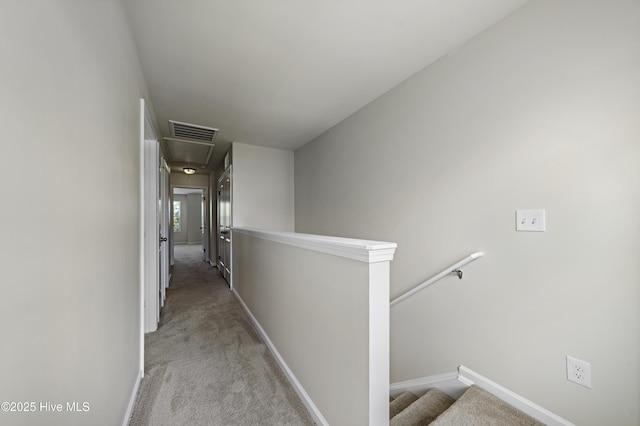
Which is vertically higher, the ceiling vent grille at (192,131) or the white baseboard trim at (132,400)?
the ceiling vent grille at (192,131)

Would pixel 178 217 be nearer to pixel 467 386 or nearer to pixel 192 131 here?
pixel 192 131

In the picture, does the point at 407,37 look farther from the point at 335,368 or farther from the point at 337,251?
the point at 335,368

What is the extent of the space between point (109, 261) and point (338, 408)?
1338 mm

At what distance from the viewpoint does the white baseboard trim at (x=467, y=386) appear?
1.44 m

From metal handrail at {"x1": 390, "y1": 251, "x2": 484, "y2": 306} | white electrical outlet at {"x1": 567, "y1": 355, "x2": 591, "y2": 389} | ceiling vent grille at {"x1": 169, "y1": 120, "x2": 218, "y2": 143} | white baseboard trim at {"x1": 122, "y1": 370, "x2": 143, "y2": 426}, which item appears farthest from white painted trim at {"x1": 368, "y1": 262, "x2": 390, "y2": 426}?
ceiling vent grille at {"x1": 169, "y1": 120, "x2": 218, "y2": 143}

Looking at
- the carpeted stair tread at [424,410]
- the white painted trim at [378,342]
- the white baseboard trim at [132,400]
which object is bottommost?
the carpeted stair tread at [424,410]

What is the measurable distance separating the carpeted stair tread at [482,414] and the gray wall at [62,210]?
5.43ft

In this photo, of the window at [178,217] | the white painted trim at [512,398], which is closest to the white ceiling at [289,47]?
the white painted trim at [512,398]

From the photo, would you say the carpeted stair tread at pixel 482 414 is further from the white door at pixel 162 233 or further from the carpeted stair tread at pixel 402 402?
the white door at pixel 162 233

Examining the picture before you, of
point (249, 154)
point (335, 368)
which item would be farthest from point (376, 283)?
point (249, 154)

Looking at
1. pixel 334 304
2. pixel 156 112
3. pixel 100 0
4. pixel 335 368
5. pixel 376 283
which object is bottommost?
pixel 335 368

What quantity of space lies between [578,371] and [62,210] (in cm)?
236

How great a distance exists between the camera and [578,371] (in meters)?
1.35

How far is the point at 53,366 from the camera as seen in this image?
69cm
